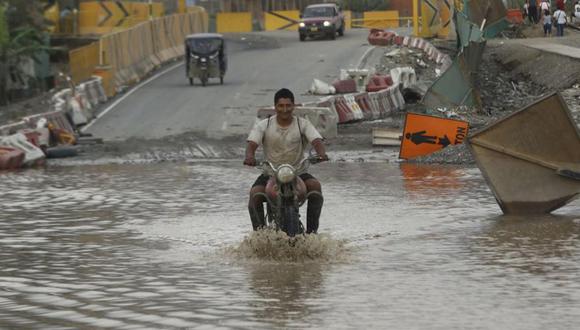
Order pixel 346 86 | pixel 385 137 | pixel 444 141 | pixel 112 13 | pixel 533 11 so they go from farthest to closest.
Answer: pixel 112 13 < pixel 533 11 < pixel 346 86 < pixel 385 137 < pixel 444 141

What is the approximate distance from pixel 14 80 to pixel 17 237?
39361 millimetres

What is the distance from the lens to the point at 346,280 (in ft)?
41.4

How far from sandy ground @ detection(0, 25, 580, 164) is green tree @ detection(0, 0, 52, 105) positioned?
6.01 metres

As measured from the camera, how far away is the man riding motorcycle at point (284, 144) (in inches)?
557

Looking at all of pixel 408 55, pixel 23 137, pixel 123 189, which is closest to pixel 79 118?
pixel 23 137

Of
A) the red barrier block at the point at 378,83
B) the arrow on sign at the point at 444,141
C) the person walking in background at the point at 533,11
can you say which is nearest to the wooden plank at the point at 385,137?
Result: the arrow on sign at the point at 444,141

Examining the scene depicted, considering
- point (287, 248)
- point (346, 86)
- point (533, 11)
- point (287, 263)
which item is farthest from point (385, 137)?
point (533, 11)

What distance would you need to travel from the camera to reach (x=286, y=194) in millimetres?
13672

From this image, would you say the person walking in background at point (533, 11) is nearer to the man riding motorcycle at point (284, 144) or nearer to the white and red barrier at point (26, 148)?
the white and red barrier at point (26, 148)

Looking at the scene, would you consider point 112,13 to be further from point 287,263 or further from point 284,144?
point 287,263

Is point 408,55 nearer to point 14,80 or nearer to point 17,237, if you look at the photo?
point 14,80

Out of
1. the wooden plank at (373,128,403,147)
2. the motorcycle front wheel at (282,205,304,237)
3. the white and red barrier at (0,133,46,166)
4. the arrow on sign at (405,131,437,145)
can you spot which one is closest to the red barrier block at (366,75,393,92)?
the wooden plank at (373,128,403,147)

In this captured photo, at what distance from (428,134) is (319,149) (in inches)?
518

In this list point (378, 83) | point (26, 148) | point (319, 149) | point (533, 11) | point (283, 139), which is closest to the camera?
point (319, 149)
